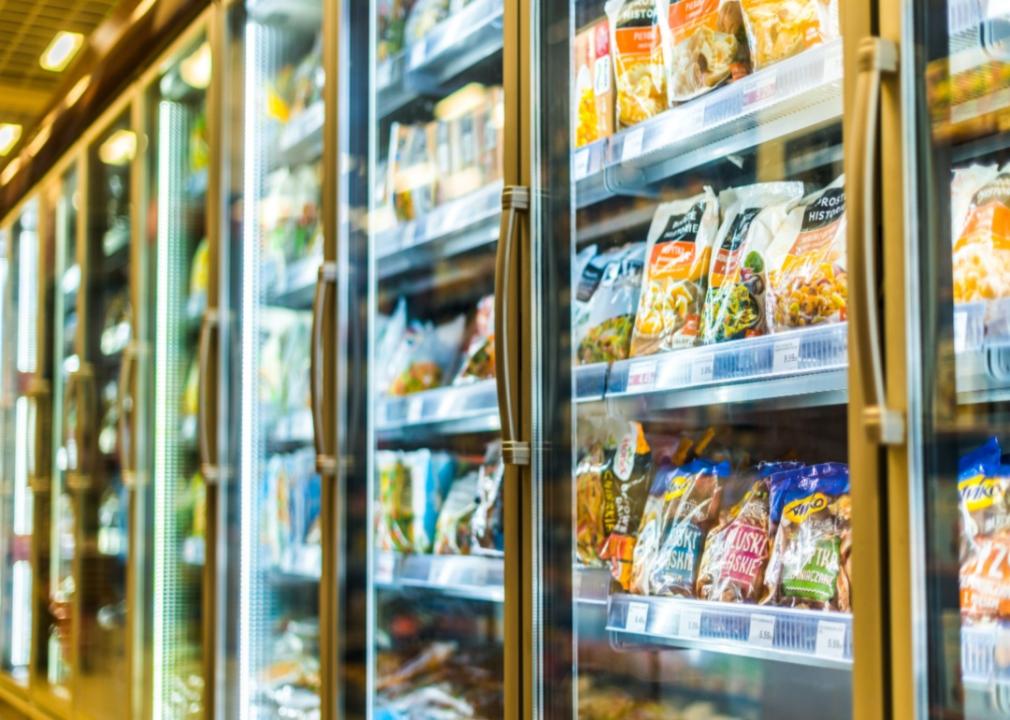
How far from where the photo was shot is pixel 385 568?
2.30 metres

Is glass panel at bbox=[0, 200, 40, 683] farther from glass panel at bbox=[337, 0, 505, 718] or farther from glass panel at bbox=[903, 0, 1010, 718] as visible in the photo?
glass panel at bbox=[903, 0, 1010, 718]

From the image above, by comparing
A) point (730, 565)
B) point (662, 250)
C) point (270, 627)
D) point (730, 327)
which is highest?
point (662, 250)

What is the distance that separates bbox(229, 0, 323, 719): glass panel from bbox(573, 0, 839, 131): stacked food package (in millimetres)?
1010

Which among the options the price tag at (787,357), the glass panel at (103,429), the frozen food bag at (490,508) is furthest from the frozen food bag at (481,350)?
the glass panel at (103,429)

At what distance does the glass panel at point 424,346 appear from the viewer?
2.20 metres

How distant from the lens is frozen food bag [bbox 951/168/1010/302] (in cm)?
121

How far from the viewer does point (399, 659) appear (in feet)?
7.72

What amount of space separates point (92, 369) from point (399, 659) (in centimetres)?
219

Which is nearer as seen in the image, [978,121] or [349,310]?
[978,121]

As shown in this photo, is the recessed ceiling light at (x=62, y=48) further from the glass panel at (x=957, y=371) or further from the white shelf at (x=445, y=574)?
the glass panel at (x=957, y=371)

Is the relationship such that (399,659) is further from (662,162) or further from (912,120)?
(912,120)

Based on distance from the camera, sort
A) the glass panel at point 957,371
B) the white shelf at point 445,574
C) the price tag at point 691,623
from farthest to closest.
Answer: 1. the white shelf at point 445,574
2. the price tag at point 691,623
3. the glass panel at point 957,371

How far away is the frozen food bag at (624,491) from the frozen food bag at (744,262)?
241mm

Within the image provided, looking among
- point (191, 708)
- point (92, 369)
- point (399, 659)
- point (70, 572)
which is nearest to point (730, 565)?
point (399, 659)
